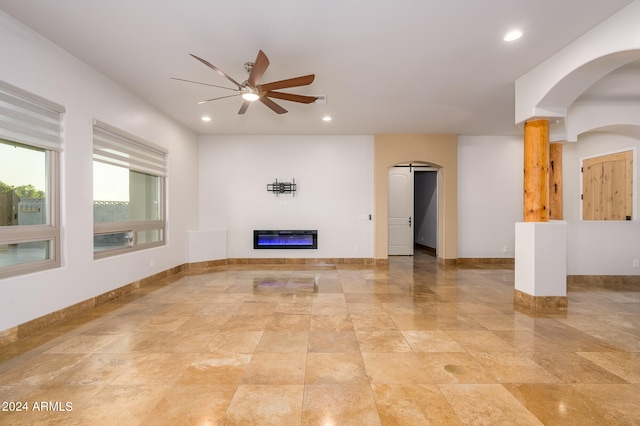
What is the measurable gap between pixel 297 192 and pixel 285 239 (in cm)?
122

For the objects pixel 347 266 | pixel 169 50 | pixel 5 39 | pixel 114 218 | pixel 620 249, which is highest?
pixel 169 50

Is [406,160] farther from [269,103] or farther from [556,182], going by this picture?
[269,103]

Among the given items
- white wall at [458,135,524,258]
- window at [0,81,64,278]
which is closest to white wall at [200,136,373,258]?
white wall at [458,135,524,258]

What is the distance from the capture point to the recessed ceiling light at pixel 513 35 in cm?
310

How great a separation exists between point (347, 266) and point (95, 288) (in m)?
4.82

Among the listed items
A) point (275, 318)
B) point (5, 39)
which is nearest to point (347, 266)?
point (275, 318)

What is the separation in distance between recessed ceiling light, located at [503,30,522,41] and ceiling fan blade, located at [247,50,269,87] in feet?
8.50

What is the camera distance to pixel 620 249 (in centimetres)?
526

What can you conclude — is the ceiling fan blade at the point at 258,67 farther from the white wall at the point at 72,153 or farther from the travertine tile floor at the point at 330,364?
the travertine tile floor at the point at 330,364

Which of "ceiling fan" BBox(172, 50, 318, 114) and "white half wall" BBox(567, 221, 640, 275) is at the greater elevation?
"ceiling fan" BBox(172, 50, 318, 114)

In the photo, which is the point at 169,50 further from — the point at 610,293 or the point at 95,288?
the point at 610,293

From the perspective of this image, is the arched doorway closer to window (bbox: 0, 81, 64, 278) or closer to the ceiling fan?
the ceiling fan

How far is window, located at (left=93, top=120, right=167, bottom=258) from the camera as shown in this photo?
13.7 ft

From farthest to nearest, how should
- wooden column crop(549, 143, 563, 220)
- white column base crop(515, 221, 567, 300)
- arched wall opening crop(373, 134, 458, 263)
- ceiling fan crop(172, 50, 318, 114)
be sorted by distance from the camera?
arched wall opening crop(373, 134, 458, 263)
wooden column crop(549, 143, 563, 220)
white column base crop(515, 221, 567, 300)
ceiling fan crop(172, 50, 318, 114)
